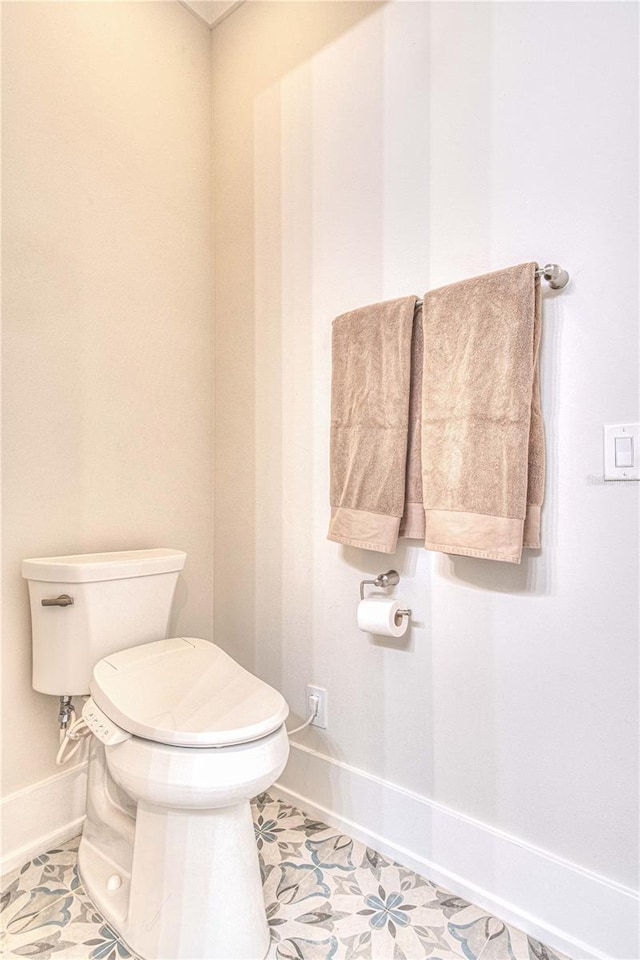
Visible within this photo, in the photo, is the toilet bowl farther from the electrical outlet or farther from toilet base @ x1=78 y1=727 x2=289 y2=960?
the electrical outlet

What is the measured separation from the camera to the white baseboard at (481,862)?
3.49ft

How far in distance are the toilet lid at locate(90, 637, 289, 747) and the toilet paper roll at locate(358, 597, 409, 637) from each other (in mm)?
271

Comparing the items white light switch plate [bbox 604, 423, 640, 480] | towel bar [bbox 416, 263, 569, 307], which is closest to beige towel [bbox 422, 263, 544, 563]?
towel bar [bbox 416, 263, 569, 307]

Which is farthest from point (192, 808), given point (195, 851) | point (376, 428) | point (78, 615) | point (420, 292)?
point (420, 292)

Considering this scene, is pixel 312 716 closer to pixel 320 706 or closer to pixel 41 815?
pixel 320 706

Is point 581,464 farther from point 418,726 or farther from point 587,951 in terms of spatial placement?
point 587,951

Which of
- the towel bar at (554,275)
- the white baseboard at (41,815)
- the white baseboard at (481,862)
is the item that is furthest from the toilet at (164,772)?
the towel bar at (554,275)

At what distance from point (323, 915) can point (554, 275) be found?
4.75ft

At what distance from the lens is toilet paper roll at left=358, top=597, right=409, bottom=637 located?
128cm

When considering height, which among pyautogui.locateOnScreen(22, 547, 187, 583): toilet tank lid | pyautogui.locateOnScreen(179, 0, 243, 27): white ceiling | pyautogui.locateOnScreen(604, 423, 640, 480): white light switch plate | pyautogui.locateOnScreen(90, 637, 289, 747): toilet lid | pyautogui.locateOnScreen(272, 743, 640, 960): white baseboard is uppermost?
pyautogui.locateOnScreen(179, 0, 243, 27): white ceiling

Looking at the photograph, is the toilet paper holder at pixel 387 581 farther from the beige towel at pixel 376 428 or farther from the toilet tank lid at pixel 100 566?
the toilet tank lid at pixel 100 566

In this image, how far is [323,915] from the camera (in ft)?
3.87

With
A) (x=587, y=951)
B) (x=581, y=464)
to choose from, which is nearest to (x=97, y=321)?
(x=581, y=464)

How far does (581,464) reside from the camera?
3.62 ft
